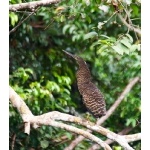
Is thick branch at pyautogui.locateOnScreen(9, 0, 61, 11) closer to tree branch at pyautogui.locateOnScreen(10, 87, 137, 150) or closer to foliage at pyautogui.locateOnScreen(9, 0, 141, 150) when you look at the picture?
foliage at pyautogui.locateOnScreen(9, 0, 141, 150)

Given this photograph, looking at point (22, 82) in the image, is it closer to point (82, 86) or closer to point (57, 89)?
point (57, 89)

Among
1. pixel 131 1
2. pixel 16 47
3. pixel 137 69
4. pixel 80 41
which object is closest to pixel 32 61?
pixel 16 47

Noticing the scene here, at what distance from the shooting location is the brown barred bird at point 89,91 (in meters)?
2.06

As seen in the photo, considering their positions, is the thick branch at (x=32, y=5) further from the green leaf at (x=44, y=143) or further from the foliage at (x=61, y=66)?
the green leaf at (x=44, y=143)

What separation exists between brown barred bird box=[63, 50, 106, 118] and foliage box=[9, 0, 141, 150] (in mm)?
576

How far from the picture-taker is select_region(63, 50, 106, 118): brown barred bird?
2064 mm

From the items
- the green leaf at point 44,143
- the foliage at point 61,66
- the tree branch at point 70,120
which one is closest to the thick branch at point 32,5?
the foliage at point 61,66

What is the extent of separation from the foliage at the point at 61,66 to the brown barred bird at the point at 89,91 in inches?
22.7

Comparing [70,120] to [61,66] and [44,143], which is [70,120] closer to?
[44,143]

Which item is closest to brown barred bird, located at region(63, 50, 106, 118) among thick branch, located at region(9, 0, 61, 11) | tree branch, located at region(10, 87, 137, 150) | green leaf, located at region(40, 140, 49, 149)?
tree branch, located at region(10, 87, 137, 150)

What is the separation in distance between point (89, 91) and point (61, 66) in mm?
1433

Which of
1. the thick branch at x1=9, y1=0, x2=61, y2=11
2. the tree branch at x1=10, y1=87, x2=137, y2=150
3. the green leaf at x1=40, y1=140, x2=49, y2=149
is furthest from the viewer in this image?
the green leaf at x1=40, y1=140, x2=49, y2=149

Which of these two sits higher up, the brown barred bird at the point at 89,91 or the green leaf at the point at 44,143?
the brown barred bird at the point at 89,91
